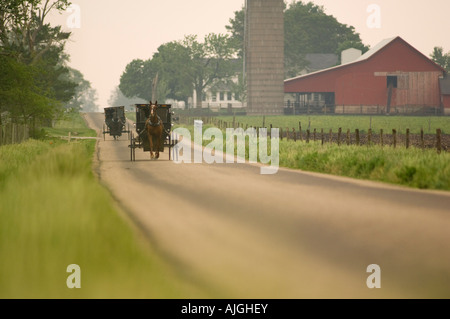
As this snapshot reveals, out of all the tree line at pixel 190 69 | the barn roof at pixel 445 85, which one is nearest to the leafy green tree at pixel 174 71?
the tree line at pixel 190 69

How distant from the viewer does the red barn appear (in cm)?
8275

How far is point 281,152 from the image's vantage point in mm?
28953

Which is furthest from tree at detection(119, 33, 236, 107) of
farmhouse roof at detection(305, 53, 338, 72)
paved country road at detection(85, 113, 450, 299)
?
paved country road at detection(85, 113, 450, 299)

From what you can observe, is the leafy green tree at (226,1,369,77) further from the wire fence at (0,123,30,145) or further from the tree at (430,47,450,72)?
the wire fence at (0,123,30,145)

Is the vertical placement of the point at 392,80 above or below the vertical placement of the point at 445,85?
above

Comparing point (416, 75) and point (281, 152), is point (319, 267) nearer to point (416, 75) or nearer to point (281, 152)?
point (281, 152)

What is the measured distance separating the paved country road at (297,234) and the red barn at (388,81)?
218 feet

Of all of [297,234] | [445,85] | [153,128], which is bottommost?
[297,234]

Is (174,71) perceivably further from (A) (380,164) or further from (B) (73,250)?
(B) (73,250)

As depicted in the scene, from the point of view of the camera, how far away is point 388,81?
3371 inches

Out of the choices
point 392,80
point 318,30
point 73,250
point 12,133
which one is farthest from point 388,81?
point 73,250

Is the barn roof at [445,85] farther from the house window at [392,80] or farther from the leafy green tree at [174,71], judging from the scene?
the leafy green tree at [174,71]

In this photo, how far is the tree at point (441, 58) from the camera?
478 ft

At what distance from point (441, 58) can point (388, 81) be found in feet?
219
